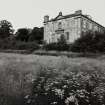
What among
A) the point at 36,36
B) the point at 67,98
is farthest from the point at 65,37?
the point at 67,98

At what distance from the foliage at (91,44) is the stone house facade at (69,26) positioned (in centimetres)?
662

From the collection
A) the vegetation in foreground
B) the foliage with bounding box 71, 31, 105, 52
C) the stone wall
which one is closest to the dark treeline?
the stone wall

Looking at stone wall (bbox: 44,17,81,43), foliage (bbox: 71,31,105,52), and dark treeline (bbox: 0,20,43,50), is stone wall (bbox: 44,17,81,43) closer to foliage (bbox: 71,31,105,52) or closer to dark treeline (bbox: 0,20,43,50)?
dark treeline (bbox: 0,20,43,50)

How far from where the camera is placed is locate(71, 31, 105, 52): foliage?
2417 cm

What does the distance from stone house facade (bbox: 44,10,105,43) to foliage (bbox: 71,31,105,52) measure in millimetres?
6620

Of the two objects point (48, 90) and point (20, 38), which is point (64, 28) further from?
point (48, 90)

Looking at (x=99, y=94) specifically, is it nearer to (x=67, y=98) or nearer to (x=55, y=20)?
(x=67, y=98)

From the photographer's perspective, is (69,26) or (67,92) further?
(69,26)

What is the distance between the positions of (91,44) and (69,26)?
10.4m

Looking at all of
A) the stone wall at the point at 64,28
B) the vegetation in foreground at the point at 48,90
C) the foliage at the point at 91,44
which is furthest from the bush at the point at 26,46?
the vegetation in foreground at the point at 48,90

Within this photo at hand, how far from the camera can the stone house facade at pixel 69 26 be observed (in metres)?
32.7

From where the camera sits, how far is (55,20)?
3641cm

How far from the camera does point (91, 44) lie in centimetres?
2478

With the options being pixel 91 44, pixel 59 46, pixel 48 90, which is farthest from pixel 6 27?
pixel 48 90
